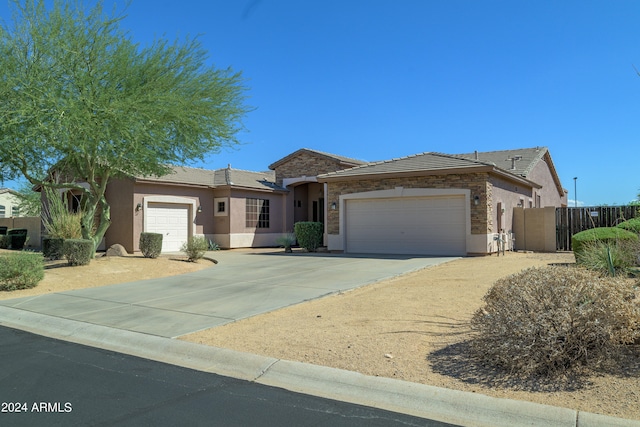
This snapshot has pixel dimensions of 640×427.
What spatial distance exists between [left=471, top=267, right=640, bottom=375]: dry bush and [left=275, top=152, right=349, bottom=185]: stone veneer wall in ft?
71.7

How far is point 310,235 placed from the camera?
75.4 feet

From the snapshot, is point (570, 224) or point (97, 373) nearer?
point (97, 373)

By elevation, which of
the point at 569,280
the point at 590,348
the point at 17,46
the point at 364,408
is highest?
the point at 17,46

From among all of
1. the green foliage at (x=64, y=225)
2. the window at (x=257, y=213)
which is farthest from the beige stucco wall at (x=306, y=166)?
the green foliage at (x=64, y=225)

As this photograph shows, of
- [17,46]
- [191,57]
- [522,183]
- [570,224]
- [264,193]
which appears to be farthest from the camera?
[264,193]

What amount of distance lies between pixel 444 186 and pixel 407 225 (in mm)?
2132

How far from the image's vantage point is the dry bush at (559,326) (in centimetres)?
528

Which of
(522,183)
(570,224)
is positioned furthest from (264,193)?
(570,224)

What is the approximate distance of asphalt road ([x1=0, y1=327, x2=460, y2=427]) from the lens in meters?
4.61

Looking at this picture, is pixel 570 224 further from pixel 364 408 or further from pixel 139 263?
pixel 364 408

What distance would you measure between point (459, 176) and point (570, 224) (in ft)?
18.8

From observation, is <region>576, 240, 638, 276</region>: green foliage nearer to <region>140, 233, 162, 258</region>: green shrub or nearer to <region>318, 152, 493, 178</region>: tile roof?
<region>318, 152, 493, 178</region>: tile roof

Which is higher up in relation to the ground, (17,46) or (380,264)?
(17,46)

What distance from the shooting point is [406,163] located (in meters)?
21.6
